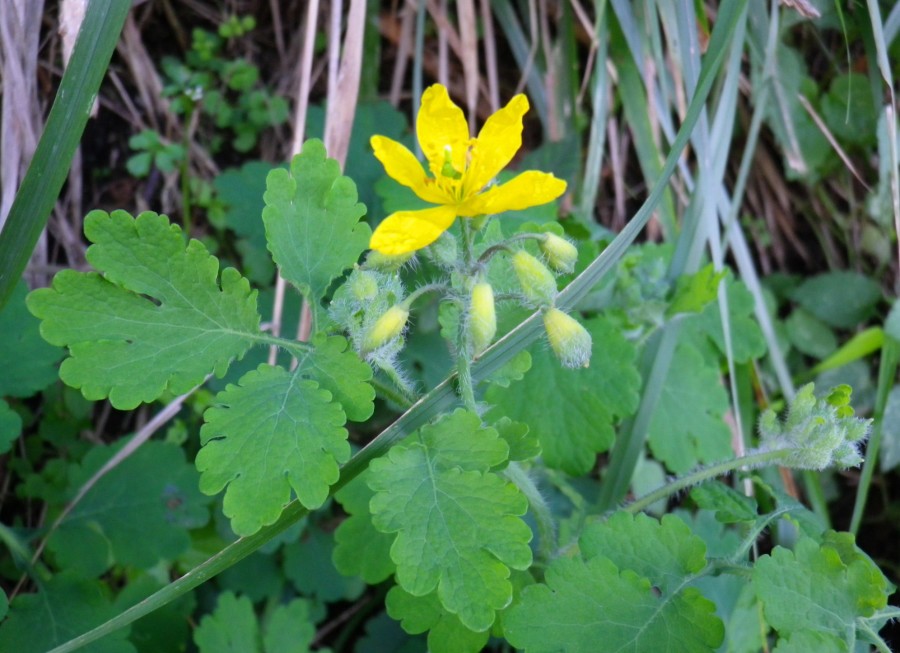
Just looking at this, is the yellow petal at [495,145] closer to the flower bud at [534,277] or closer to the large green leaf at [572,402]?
the flower bud at [534,277]

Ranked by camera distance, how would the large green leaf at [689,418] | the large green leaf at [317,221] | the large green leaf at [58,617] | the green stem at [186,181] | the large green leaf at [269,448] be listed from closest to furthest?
the large green leaf at [269,448]
the large green leaf at [317,221]
the large green leaf at [58,617]
the large green leaf at [689,418]
the green stem at [186,181]

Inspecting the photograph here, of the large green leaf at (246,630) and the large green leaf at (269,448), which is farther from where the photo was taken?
the large green leaf at (246,630)

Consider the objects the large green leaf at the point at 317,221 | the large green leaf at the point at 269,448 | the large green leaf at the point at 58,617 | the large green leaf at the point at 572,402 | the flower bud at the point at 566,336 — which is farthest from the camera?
the large green leaf at the point at 572,402

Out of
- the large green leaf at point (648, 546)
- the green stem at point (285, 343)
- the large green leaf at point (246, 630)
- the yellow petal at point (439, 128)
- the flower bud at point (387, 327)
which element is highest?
the yellow petal at point (439, 128)

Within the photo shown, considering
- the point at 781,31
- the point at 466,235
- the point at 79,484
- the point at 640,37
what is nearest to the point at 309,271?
the point at 466,235

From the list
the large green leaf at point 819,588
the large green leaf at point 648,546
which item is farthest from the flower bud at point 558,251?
the large green leaf at point 819,588

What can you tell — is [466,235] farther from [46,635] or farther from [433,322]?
[46,635]

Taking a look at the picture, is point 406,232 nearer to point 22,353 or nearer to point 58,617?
point 22,353
